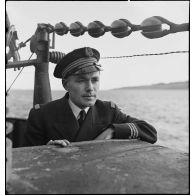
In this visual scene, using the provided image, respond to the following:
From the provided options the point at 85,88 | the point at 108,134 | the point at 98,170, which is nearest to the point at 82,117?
the point at 85,88

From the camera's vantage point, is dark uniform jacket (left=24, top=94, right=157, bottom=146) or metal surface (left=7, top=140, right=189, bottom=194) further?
dark uniform jacket (left=24, top=94, right=157, bottom=146)

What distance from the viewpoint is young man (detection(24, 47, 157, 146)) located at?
2756 mm

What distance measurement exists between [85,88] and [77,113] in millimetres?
318

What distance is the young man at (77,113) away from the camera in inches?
108

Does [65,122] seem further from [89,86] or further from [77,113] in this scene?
[89,86]

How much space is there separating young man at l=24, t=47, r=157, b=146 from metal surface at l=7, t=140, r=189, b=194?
0.82 meters

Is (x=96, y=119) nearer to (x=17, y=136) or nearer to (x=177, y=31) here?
(x=177, y=31)

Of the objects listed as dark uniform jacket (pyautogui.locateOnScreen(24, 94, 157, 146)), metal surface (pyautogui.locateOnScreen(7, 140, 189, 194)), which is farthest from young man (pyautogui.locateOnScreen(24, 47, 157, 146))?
metal surface (pyautogui.locateOnScreen(7, 140, 189, 194))

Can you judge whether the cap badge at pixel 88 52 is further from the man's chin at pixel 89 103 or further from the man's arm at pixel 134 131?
the man's arm at pixel 134 131

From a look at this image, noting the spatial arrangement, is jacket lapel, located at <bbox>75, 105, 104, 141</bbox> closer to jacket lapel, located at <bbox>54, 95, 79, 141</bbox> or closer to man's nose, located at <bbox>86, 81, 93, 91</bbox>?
jacket lapel, located at <bbox>54, 95, 79, 141</bbox>

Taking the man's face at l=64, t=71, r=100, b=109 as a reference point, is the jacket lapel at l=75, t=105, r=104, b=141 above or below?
below

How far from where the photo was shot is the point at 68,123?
2.86 metres

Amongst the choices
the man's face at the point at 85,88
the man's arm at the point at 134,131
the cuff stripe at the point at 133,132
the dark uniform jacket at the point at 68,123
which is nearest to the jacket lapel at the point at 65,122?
the dark uniform jacket at the point at 68,123

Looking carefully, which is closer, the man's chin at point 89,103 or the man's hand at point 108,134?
the man's hand at point 108,134
